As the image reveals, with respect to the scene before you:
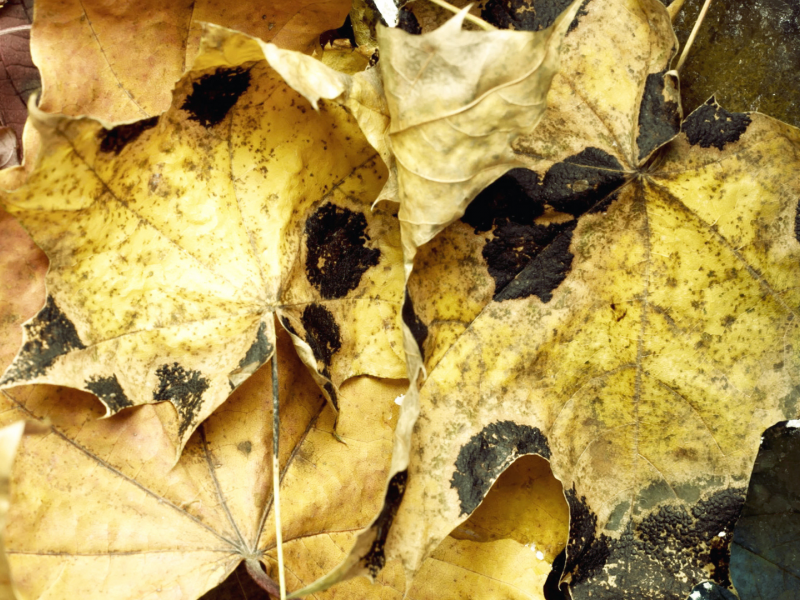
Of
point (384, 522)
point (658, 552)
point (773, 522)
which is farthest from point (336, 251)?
point (773, 522)

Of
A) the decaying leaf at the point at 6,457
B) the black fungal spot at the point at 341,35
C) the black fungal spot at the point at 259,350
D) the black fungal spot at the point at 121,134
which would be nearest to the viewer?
the decaying leaf at the point at 6,457

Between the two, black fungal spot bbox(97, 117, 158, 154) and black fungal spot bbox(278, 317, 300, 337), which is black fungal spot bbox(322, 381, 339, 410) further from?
black fungal spot bbox(97, 117, 158, 154)

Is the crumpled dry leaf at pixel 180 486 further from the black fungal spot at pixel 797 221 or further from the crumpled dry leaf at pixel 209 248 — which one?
the black fungal spot at pixel 797 221

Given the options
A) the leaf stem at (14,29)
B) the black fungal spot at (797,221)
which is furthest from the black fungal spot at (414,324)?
the leaf stem at (14,29)

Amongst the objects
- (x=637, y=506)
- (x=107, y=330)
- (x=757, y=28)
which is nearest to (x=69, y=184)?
(x=107, y=330)

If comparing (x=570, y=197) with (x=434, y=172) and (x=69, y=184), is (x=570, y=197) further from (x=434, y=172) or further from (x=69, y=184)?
(x=69, y=184)
